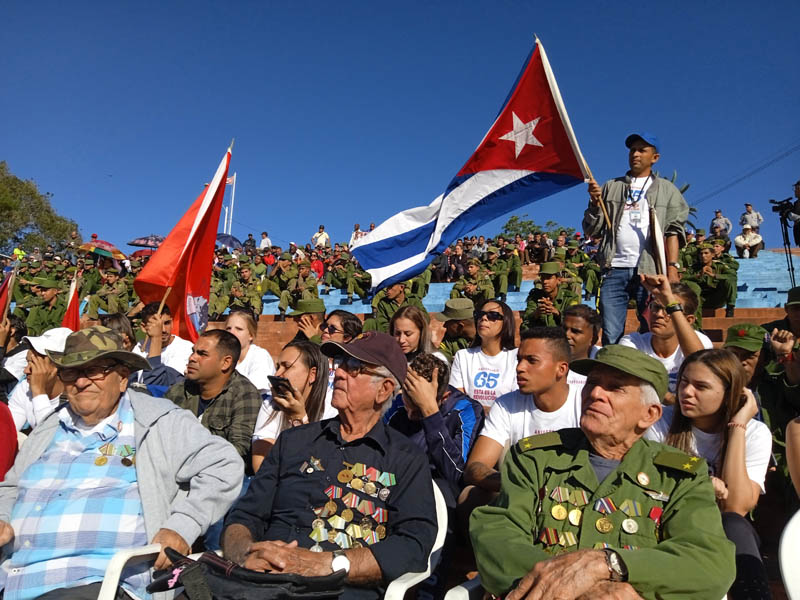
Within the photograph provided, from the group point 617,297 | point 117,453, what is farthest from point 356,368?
point 617,297

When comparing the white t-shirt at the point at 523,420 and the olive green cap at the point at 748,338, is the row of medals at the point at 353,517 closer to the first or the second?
the white t-shirt at the point at 523,420

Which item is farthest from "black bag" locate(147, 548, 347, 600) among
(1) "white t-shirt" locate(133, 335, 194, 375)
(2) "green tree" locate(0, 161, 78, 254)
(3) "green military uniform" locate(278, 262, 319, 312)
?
(2) "green tree" locate(0, 161, 78, 254)

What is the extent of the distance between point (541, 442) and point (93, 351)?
6.41 ft

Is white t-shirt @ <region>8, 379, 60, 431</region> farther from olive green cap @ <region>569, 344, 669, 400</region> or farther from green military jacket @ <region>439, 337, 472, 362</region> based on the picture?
green military jacket @ <region>439, 337, 472, 362</region>

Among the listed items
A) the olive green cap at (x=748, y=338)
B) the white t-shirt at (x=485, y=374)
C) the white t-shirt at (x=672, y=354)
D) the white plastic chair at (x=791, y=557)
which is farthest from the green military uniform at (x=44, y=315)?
the white plastic chair at (x=791, y=557)

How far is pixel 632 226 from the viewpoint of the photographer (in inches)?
197

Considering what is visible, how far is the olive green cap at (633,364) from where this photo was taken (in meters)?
2.28

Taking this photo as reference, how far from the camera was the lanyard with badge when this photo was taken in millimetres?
4965

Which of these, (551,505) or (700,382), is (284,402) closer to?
(551,505)

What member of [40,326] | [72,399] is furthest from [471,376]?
[40,326]

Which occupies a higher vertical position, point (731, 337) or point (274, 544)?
point (731, 337)

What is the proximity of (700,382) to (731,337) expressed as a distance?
154 cm

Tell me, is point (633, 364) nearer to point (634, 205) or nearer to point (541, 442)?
point (541, 442)

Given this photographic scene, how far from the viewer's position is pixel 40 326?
40.2 ft
